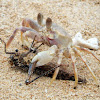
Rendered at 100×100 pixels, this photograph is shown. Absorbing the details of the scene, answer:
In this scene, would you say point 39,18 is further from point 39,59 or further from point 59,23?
point 59,23

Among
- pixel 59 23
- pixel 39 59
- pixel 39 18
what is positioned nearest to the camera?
pixel 39 59

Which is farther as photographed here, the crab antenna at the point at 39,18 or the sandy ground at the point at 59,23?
the crab antenna at the point at 39,18

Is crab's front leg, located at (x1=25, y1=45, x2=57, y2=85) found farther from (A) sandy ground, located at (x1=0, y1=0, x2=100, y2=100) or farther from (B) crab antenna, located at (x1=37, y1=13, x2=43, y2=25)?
(B) crab antenna, located at (x1=37, y1=13, x2=43, y2=25)

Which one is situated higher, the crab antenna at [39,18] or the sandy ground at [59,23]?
the crab antenna at [39,18]

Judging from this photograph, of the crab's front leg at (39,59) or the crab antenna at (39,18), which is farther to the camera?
the crab antenna at (39,18)

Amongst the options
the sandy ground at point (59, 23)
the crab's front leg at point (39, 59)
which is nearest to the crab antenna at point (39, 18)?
the crab's front leg at point (39, 59)

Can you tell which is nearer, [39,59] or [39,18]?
[39,59]

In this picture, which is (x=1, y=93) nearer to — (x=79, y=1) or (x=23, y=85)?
(x=23, y=85)

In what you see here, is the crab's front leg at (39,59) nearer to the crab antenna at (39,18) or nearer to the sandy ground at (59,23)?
the sandy ground at (59,23)

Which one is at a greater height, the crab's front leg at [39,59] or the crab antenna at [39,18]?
the crab antenna at [39,18]

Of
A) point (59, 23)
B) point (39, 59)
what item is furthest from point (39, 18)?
point (59, 23)
